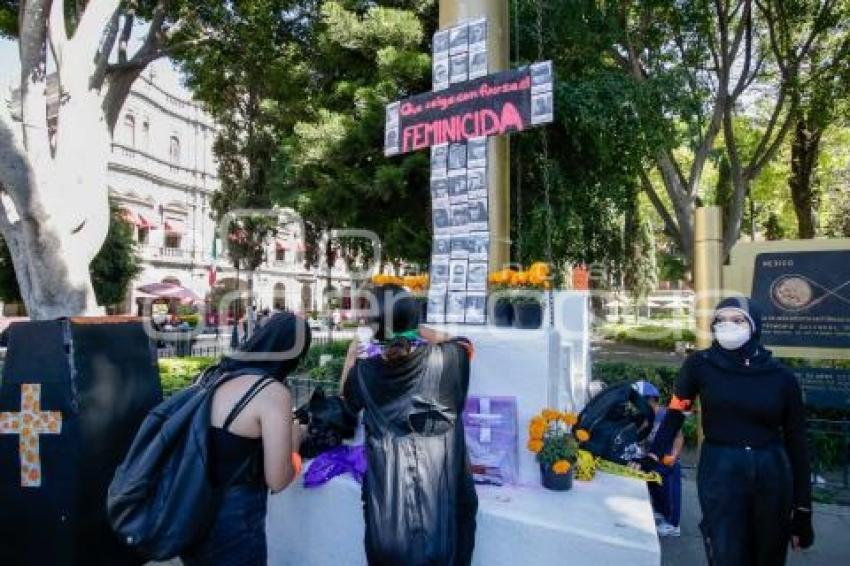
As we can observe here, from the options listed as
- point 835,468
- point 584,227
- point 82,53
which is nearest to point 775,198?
point 584,227

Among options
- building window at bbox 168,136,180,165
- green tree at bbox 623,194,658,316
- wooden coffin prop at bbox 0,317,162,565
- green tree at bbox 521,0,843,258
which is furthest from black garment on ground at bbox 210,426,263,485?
building window at bbox 168,136,180,165

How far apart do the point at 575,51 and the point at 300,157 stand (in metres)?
5.35

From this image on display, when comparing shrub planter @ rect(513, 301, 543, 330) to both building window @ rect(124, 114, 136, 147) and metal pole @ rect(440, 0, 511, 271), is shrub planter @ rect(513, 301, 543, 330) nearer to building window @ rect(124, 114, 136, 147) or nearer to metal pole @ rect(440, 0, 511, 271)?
metal pole @ rect(440, 0, 511, 271)

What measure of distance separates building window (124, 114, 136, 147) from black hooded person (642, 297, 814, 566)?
3522cm

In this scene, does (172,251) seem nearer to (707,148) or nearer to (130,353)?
(707,148)

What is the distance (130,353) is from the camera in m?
4.18

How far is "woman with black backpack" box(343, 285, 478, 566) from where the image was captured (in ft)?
9.29

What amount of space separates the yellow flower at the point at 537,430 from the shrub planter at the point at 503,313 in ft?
3.17

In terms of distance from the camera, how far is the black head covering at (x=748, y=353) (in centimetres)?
312

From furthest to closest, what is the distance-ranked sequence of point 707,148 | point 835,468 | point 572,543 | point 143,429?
1. point 707,148
2. point 835,468
3. point 572,543
4. point 143,429

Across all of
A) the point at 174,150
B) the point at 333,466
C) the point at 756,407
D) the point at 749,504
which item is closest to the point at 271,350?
the point at 333,466

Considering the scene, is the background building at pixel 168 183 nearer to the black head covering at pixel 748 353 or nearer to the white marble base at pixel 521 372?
the white marble base at pixel 521 372

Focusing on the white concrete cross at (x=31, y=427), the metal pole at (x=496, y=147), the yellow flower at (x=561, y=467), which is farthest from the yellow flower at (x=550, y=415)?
the white concrete cross at (x=31, y=427)

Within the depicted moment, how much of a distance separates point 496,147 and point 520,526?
360 cm
